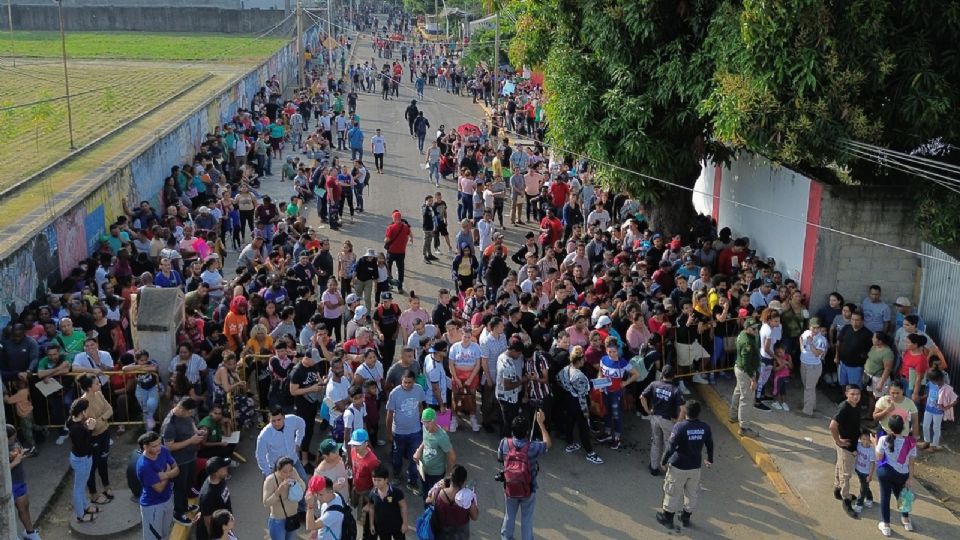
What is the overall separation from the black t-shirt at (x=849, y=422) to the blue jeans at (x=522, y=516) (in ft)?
11.4

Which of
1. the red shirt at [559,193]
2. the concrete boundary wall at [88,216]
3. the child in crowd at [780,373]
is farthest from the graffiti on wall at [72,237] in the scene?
the child in crowd at [780,373]

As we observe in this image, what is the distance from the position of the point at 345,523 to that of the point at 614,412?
14.3ft

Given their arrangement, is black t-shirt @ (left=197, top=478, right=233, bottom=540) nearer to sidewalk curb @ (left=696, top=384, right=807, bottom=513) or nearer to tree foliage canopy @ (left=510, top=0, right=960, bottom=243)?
sidewalk curb @ (left=696, top=384, right=807, bottom=513)

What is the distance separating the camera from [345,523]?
862 cm

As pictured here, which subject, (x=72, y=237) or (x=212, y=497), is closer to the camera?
(x=212, y=497)

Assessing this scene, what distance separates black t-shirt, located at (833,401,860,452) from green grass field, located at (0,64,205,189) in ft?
52.1

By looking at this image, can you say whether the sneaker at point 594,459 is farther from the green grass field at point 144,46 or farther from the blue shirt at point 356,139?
the green grass field at point 144,46

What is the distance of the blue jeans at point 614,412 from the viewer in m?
11.8

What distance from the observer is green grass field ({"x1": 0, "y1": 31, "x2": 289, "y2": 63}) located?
1972 inches

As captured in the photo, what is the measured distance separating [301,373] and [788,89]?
7.29m

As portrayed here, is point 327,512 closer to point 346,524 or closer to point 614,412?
point 346,524

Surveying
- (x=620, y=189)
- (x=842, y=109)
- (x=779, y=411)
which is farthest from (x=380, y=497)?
(x=620, y=189)

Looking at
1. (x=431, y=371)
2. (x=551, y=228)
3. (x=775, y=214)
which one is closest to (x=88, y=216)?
(x=551, y=228)

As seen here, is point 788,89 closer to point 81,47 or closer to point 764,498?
point 764,498
